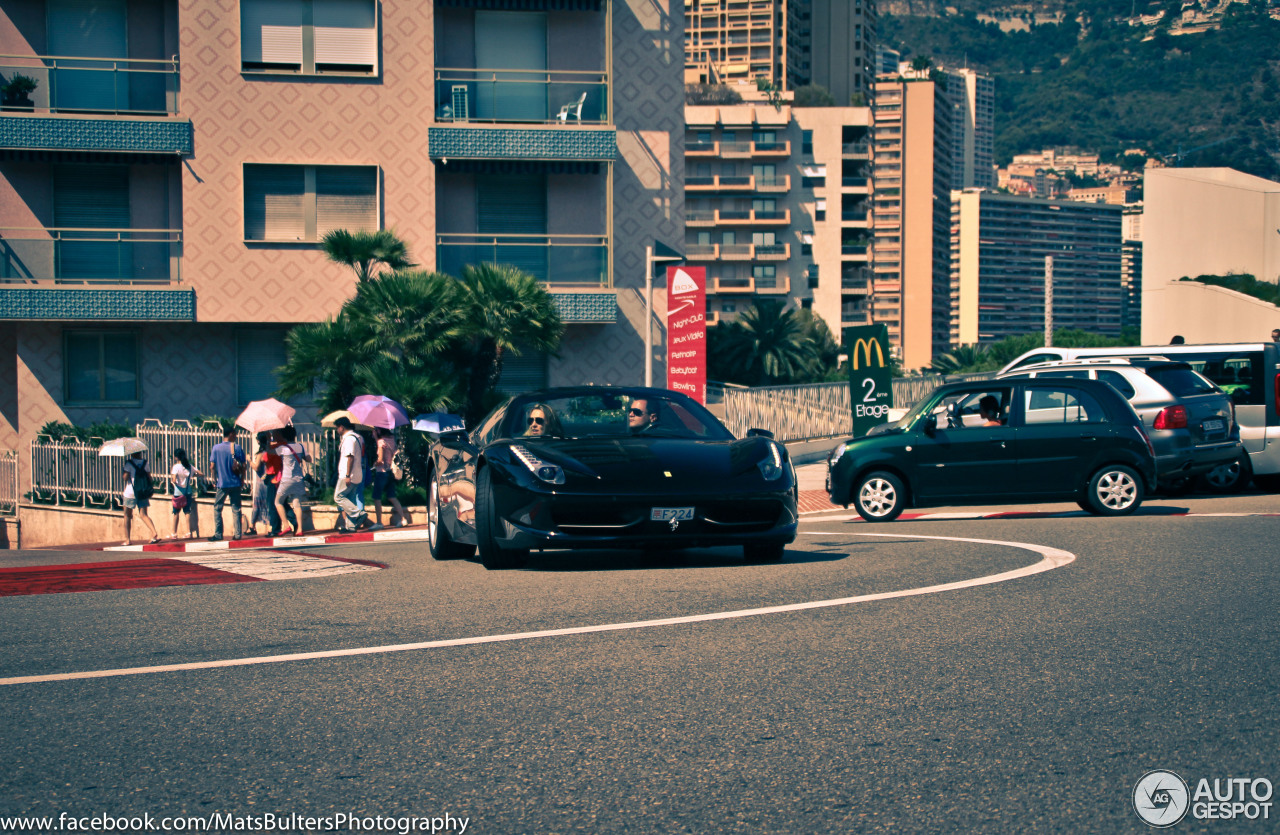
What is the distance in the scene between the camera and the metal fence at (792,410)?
95.6 ft

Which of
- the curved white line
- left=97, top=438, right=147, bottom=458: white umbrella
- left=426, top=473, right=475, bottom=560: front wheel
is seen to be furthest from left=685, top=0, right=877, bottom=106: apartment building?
the curved white line

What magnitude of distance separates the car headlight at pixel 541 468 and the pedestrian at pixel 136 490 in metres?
13.9

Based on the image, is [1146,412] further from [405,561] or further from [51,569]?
[51,569]

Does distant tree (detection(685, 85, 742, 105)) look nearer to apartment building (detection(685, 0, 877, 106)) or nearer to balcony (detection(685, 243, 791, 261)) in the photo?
balcony (detection(685, 243, 791, 261))

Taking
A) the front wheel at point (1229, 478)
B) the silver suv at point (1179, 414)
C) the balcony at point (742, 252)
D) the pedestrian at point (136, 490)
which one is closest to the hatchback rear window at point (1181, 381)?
the silver suv at point (1179, 414)

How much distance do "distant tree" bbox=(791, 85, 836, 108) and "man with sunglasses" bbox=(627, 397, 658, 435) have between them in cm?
11430

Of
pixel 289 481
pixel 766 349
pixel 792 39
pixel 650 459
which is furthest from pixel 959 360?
pixel 792 39

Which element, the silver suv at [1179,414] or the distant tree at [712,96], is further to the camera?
the distant tree at [712,96]

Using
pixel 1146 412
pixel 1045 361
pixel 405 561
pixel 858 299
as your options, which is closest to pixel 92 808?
pixel 405 561

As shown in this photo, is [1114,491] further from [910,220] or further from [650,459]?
[910,220]

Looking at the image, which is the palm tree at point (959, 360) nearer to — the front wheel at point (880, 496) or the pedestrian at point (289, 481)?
the pedestrian at point (289, 481)

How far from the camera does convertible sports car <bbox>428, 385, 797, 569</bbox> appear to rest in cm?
850

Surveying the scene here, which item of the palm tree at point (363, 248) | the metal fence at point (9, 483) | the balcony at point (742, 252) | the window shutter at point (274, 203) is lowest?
the metal fence at point (9, 483)

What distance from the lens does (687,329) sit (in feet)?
66.6
